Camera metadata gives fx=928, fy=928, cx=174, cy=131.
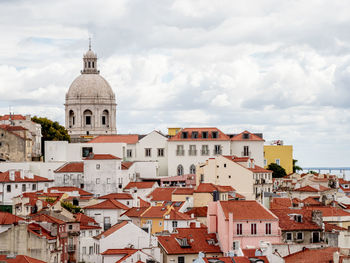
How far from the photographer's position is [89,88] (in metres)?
133

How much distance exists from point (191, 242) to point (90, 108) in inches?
2937

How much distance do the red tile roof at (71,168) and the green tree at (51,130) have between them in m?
18.5

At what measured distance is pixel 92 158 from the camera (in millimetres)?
94562

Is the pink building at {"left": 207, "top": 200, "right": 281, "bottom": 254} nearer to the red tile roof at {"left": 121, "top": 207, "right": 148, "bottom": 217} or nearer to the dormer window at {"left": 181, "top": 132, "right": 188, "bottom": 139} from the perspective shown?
the red tile roof at {"left": 121, "top": 207, "right": 148, "bottom": 217}

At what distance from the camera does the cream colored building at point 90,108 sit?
13238cm

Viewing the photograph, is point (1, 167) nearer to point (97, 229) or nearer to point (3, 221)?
point (97, 229)

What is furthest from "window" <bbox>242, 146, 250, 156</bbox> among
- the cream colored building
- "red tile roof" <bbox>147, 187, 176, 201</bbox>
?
the cream colored building

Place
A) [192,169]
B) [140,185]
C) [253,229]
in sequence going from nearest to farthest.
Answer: [253,229] < [140,185] < [192,169]

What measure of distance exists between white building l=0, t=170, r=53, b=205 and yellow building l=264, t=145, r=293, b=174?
115 ft

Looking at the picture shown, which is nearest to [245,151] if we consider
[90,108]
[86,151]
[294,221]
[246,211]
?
[86,151]

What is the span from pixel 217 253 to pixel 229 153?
47.3 metres

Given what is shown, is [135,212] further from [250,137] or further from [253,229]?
[250,137]

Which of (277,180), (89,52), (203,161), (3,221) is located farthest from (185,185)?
(89,52)

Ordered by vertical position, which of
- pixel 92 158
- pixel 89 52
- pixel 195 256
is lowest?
pixel 195 256
